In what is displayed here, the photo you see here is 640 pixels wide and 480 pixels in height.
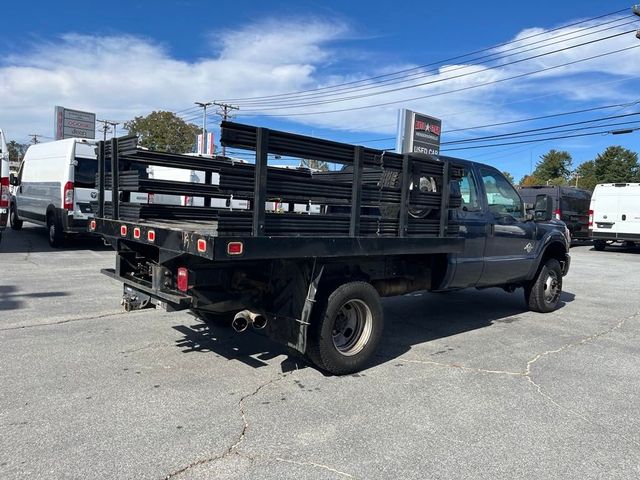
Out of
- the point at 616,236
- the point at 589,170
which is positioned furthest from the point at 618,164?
the point at 616,236

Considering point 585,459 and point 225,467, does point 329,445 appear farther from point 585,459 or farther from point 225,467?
point 585,459

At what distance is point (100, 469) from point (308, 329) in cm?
203

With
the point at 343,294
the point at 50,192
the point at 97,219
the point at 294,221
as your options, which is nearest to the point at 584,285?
the point at 343,294

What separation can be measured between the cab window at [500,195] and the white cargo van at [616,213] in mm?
14158

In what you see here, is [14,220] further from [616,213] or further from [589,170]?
[589,170]

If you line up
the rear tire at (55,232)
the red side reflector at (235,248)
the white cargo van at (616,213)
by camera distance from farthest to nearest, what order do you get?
the white cargo van at (616,213)
the rear tire at (55,232)
the red side reflector at (235,248)

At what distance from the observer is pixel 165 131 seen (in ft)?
147

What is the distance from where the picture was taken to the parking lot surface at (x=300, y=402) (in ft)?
10.5

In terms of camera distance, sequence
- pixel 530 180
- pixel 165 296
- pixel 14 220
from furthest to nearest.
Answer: pixel 530 180 < pixel 14 220 < pixel 165 296

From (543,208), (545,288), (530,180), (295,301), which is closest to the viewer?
(295,301)

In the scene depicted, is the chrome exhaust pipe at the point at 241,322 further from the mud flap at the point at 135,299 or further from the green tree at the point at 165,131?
the green tree at the point at 165,131

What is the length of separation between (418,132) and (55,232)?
33.5 ft

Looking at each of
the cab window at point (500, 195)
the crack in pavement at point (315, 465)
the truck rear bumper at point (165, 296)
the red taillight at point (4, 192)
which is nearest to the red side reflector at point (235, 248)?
the truck rear bumper at point (165, 296)

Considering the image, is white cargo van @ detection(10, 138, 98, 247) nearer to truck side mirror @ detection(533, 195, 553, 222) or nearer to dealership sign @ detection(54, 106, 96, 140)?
truck side mirror @ detection(533, 195, 553, 222)
